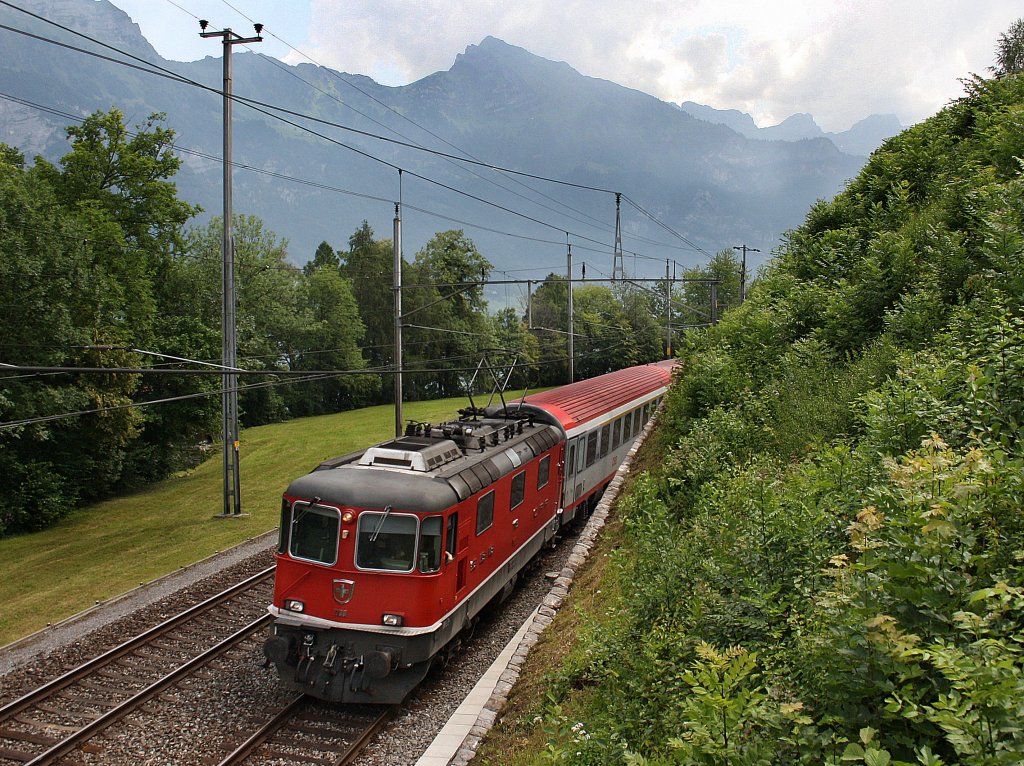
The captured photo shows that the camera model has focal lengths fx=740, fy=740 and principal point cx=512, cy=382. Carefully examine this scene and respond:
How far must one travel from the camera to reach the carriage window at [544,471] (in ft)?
54.3

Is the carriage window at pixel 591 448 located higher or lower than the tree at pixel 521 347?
lower

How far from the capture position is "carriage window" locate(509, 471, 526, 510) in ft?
48.5

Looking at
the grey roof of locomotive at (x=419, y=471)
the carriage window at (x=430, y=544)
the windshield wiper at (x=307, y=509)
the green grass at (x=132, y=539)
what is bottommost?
the green grass at (x=132, y=539)

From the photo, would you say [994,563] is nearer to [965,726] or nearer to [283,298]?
[965,726]

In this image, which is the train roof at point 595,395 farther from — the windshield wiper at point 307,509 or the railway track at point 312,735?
the railway track at point 312,735

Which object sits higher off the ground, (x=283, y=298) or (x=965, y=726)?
(x=283, y=298)

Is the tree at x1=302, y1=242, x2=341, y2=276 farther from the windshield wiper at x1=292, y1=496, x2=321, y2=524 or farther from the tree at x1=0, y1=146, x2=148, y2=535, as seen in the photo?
the windshield wiper at x1=292, y1=496, x2=321, y2=524

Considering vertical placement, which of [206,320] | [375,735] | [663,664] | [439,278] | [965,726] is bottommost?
[375,735]

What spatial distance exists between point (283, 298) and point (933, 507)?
177ft

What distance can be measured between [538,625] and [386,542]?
262cm

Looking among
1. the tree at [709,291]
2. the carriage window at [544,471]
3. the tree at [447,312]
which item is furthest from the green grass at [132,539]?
the tree at [709,291]

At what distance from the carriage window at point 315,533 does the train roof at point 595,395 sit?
301 inches

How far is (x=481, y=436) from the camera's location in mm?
14633

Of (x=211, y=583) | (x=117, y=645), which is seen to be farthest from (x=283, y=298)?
(x=117, y=645)
